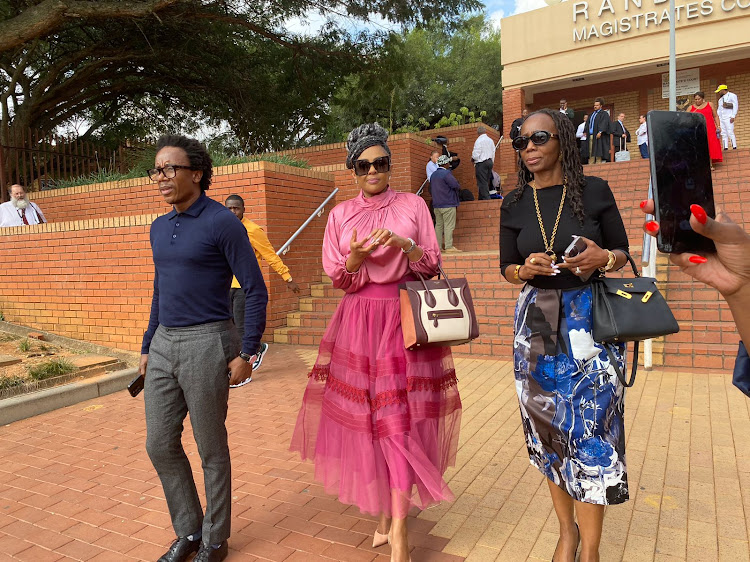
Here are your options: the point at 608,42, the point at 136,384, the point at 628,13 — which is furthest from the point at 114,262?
the point at 628,13

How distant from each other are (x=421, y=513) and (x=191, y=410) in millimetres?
1498

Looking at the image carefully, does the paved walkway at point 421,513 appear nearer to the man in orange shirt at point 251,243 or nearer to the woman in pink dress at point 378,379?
the woman in pink dress at point 378,379

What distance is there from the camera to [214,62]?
13.8 meters

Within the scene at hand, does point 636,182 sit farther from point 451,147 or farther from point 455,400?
point 455,400

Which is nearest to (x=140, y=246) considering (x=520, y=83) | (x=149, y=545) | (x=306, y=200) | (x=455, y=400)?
(x=306, y=200)

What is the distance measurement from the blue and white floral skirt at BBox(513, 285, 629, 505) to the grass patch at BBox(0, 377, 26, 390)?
540cm

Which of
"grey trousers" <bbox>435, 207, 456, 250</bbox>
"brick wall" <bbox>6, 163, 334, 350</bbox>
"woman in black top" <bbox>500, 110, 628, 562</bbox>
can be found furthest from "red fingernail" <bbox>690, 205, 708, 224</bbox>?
"grey trousers" <bbox>435, 207, 456, 250</bbox>

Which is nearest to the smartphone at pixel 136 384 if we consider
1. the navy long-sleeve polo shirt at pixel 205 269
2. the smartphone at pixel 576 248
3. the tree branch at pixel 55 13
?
the navy long-sleeve polo shirt at pixel 205 269

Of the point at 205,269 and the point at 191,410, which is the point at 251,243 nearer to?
the point at 205,269

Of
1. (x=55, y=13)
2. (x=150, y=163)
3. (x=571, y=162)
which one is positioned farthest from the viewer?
(x=150, y=163)

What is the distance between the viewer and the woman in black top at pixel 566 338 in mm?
2338

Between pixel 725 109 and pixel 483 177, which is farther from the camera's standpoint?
pixel 483 177

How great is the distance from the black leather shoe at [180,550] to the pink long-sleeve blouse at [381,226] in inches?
59.8

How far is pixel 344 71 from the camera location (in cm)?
Result: 1336
